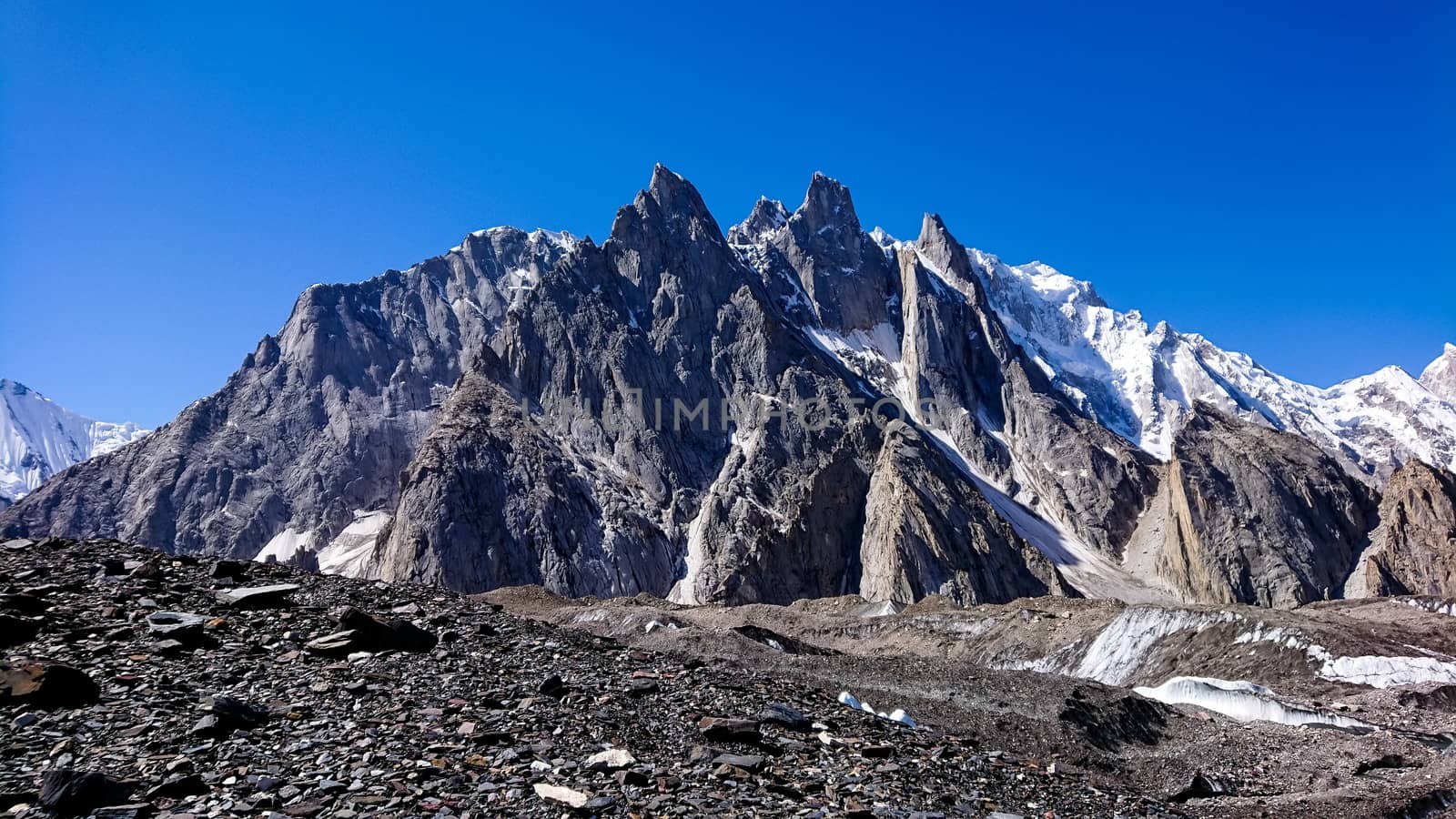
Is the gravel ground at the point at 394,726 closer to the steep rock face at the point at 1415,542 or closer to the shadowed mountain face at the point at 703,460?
the shadowed mountain face at the point at 703,460

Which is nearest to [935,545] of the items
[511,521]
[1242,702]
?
[511,521]

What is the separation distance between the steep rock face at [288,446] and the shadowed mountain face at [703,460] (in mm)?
518

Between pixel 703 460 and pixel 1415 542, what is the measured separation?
9814 cm

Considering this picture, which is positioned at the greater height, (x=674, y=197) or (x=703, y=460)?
(x=674, y=197)

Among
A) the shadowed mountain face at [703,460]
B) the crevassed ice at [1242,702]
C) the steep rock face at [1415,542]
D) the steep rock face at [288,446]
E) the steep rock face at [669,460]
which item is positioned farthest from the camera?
the steep rock face at [288,446]

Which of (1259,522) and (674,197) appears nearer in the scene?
(1259,522)

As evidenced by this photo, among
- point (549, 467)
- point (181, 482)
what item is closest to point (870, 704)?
point (549, 467)

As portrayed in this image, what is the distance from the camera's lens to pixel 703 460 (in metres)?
144

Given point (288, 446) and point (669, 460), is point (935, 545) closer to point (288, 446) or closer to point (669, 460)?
point (669, 460)

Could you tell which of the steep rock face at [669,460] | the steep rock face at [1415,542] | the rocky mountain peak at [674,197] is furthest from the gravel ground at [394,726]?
the rocky mountain peak at [674,197]

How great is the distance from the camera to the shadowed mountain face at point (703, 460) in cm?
11825

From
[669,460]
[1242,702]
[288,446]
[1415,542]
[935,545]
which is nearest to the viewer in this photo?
[1242,702]

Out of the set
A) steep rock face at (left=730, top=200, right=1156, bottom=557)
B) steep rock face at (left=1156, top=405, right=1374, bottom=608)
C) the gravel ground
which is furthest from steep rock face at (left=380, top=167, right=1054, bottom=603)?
the gravel ground

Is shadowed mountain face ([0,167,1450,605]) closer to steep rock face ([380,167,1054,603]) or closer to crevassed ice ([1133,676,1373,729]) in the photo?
steep rock face ([380,167,1054,603])
